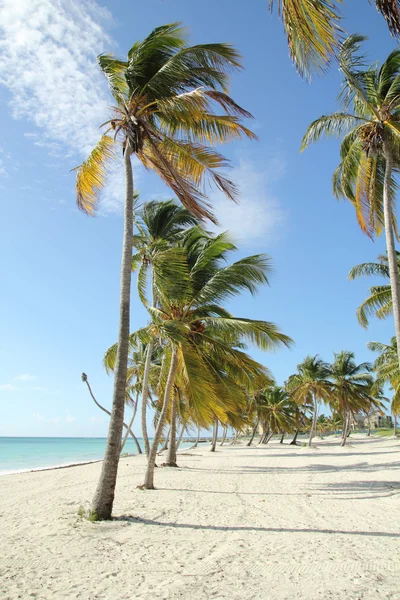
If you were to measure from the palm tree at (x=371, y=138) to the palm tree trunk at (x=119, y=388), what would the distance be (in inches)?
239

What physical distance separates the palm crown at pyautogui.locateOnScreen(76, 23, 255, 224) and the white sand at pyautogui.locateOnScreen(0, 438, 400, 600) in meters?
5.52

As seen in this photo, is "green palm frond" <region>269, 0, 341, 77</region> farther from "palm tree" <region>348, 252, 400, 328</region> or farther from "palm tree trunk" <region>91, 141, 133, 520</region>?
"palm tree" <region>348, 252, 400, 328</region>

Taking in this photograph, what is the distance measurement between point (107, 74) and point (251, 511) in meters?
9.19

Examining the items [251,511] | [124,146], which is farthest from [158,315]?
[251,511]

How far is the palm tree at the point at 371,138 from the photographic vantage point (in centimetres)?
1006

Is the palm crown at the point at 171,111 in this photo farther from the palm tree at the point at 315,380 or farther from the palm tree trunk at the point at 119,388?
the palm tree at the point at 315,380

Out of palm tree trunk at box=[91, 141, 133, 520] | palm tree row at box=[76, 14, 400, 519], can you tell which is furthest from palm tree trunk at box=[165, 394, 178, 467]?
palm tree trunk at box=[91, 141, 133, 520]

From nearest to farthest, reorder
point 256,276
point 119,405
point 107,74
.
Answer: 1. point 119,405
2. point 107,74
3. point 256,276

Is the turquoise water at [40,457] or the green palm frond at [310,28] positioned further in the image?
the turquoise water at [40,457]

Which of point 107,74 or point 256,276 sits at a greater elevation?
point 107,74

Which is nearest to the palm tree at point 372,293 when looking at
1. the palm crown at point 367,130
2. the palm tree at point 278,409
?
the palm crown at point 367,130

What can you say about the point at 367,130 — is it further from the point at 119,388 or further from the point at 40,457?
the point at 40,457

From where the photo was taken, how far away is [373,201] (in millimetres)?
11414

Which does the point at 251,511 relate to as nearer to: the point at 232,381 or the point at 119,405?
the point at 119,405
